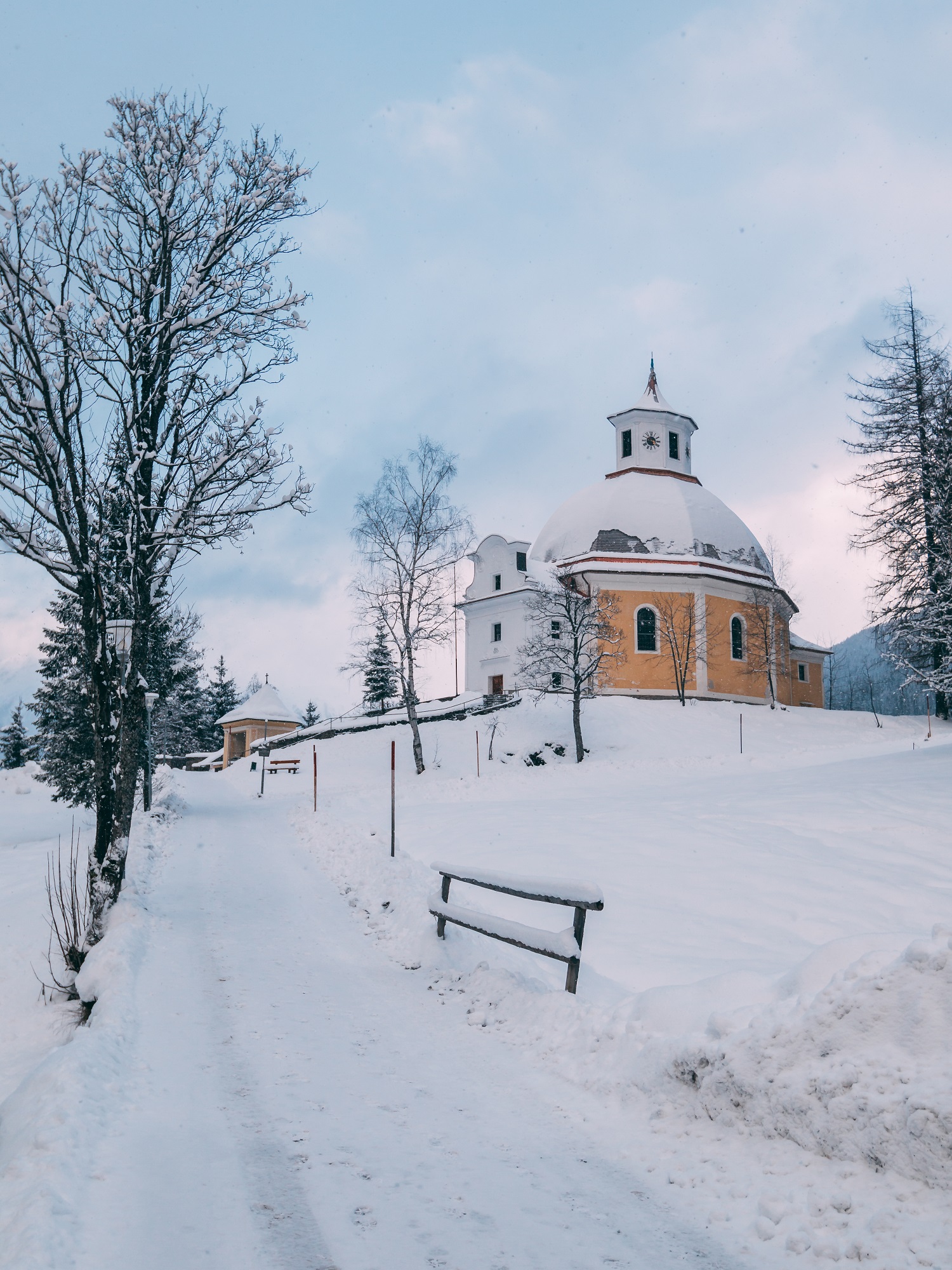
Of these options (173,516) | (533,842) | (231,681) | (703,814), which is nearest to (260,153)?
(173,516)

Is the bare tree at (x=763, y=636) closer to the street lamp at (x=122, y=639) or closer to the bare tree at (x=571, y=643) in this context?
the bare tree at (x=571, y=643)

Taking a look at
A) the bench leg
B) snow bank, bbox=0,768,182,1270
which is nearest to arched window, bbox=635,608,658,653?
the bench leg

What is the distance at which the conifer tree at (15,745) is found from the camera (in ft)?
182

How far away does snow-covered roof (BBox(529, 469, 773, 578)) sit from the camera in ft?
132

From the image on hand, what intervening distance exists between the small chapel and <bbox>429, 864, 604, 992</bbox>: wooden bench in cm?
2972

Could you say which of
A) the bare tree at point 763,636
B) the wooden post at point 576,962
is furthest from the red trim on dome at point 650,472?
the wooden post at point 576,962

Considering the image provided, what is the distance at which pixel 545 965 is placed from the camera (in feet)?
27.5

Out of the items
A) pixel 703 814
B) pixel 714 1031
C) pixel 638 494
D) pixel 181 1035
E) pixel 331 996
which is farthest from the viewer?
pixel 638 494

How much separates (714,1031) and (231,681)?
68969mm

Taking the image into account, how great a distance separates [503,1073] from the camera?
5973 mm

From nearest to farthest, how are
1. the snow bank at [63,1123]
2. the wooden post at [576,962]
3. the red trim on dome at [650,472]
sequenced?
the snow bank at [63,1123]
the wooden post at [576,962]
the red trim on dome at [650,472]

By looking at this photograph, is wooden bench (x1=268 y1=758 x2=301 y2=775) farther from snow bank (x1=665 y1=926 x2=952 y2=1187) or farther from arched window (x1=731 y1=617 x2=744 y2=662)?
snow bank (x1=665 y1=926 x2=952 y2=1187)

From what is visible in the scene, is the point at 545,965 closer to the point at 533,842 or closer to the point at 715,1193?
the point at 715,1193

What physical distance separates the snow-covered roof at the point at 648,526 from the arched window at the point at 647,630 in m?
2.62
